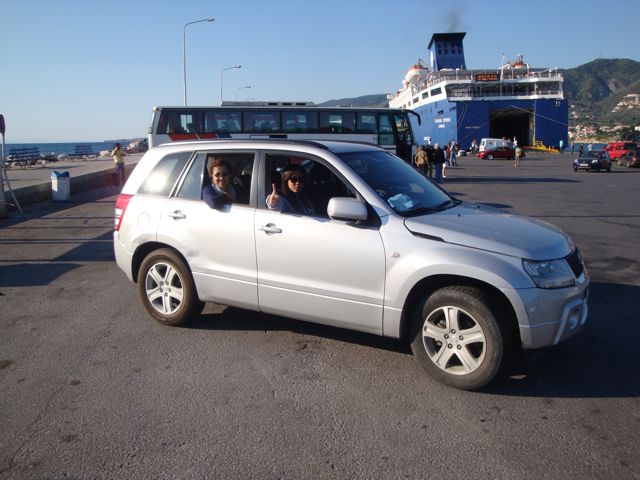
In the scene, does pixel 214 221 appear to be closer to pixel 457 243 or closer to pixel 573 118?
pixel 457 243

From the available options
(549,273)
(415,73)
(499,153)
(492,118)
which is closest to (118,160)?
(549,273)

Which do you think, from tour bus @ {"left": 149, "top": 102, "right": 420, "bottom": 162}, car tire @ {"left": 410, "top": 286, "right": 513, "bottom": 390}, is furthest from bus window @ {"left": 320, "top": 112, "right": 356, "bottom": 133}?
car tire @ {"left": 410, "top": 286, "right": 513, "bottom": 390}

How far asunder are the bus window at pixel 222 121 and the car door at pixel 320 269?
19757 mm

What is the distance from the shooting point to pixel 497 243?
381 cm

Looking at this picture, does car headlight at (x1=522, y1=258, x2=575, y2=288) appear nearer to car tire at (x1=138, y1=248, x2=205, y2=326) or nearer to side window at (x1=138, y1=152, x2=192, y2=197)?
car tire at (x1=138, y1=248, x2=205, y2=326)

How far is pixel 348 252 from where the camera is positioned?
418cm

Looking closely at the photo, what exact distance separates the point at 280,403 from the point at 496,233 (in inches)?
78.4

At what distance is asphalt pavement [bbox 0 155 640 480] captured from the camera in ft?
9.98

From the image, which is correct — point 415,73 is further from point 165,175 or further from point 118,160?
point 165,175

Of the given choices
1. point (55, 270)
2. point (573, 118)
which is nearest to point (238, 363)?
point (55, 270)

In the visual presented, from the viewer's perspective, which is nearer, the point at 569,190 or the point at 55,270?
the point at 55,270

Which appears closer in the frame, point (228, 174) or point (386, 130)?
point (228, 174)

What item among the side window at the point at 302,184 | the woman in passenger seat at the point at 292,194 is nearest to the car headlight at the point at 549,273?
the side window at the point at 302,184

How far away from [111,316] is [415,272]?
3405 millimetres
